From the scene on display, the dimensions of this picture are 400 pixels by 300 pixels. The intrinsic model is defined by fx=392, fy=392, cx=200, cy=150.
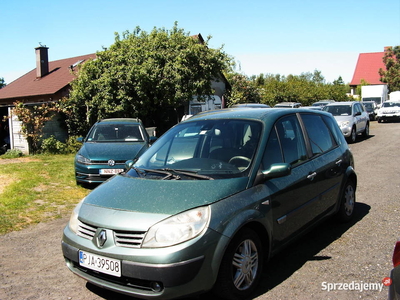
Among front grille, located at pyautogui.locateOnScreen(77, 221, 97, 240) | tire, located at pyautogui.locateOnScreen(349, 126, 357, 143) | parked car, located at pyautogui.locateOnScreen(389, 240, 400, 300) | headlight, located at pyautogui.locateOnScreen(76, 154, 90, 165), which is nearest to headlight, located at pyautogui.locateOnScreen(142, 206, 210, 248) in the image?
front grille, located at pyautogui.locateOnScreen(77, 221, 97, 240)

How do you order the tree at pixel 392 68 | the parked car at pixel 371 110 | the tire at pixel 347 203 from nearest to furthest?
the tire at pixel 347 203, the parked car at pixel 371 110, the tree at pixel 392 68

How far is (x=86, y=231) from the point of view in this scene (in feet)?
11.6

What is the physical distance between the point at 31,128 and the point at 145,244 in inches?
580

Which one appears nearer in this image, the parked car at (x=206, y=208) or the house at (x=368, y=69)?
the parked car at (x=206, y=208)

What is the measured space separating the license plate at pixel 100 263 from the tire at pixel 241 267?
0.86 metres

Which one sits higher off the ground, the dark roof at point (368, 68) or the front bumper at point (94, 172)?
the dark roof at point (368, 68)

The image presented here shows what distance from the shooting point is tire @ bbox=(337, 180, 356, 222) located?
5570 mm

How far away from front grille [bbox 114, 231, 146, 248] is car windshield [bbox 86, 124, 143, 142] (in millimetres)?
7065

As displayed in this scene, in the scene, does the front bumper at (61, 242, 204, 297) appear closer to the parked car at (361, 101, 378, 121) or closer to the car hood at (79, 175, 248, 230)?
the car hood at (79, 175, 248, 230)

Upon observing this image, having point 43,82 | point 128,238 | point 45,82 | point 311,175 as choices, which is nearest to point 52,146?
point 45,82

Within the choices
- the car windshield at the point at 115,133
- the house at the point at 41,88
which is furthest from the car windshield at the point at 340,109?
the house at the point at 41,88

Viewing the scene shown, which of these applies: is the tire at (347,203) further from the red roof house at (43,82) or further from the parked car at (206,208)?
the red roof house at (43,82)

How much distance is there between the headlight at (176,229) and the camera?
3.17 meters

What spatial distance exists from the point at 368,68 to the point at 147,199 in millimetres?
74134
